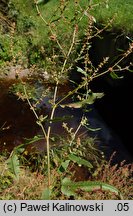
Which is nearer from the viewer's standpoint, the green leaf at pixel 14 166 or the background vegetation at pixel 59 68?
the green leaf at pixel 14 166

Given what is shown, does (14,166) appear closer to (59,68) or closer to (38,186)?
(38,186)

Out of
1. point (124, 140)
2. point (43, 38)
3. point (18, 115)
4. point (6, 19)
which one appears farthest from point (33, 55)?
point (124, 140)

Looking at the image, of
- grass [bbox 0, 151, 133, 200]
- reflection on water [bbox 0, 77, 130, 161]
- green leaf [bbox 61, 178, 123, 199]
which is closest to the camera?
green leaf [bbox 61, 178, 123, 199]

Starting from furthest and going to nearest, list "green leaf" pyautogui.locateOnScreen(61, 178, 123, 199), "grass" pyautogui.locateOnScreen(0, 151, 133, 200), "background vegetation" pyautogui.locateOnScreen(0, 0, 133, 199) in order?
"grass" pyautogui.locateOnScreen(0, 151, 133, 200), "background vegetation" pyautogui.locateOnScreen(0, 0, 133, 199), "green leaf" pyautogui.locateOnScreen(61, 178, 123, 199)

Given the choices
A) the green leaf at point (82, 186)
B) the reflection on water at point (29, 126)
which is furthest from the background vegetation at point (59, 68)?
the reflection on water at point (29, 126)

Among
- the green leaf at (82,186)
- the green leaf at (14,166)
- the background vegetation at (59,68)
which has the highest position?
the background vegetation at (59,68)

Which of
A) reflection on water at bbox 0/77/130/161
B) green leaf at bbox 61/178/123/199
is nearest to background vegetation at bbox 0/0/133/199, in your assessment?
green leaf at bbox 61/178/123/199

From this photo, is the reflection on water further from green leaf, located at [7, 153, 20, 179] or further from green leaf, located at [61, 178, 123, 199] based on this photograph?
green leaf, located at [61, 178, 123, 199]

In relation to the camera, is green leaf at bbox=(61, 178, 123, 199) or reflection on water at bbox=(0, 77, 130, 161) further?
reflection on water at bbox=(0, 77, 130, 161)

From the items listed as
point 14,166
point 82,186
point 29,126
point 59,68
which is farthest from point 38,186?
point 59,68

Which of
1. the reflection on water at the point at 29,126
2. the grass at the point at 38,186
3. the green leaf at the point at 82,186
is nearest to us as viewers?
the green leaf at the point at 82,186

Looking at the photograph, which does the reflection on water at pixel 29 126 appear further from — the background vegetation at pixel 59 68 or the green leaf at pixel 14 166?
the green leaf at pixel 14 166

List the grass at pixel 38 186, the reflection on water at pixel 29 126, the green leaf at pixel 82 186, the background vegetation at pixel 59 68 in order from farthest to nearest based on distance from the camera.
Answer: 1. the reflection on water at pixel 29 126
2. the grass at pixel 38 186
3. the background vegetation at pixel 59 68
4. the green leaf at pixel 82 186

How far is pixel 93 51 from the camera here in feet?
37.2
